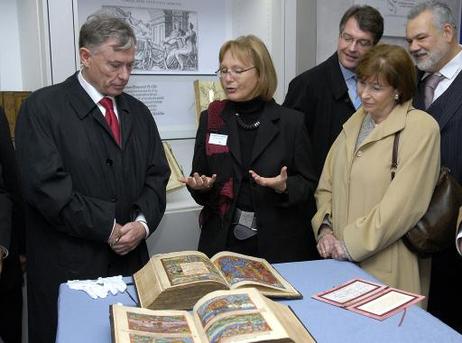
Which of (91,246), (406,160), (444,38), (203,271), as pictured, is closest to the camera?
(203,271)

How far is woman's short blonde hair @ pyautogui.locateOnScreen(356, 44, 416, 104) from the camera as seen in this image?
1955 millimetres

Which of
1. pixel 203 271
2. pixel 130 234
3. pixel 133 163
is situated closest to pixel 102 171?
pixel 133 163

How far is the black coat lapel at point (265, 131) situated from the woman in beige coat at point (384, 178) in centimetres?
30

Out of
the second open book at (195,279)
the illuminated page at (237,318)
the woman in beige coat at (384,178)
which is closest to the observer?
the illuminated page at (237,318)

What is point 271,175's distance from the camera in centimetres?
216

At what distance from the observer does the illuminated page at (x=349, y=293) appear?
1.44 meters

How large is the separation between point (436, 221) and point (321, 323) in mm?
800

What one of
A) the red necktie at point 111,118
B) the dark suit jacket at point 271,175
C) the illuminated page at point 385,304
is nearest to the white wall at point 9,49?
the red necktie at point 111,118

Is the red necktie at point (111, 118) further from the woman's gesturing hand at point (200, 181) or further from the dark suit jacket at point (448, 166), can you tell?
the dark suit jacket at point (448, 166)

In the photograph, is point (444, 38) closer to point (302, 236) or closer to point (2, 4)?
point (302, 236)

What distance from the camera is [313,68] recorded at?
273 centimetres

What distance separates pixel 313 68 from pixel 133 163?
119cm

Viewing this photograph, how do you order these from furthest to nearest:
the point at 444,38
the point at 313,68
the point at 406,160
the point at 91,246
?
the point at 313,68 < the point at 444,38 < the point at 91,246 < the point at 406,160

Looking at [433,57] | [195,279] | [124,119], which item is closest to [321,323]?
[195,279]
